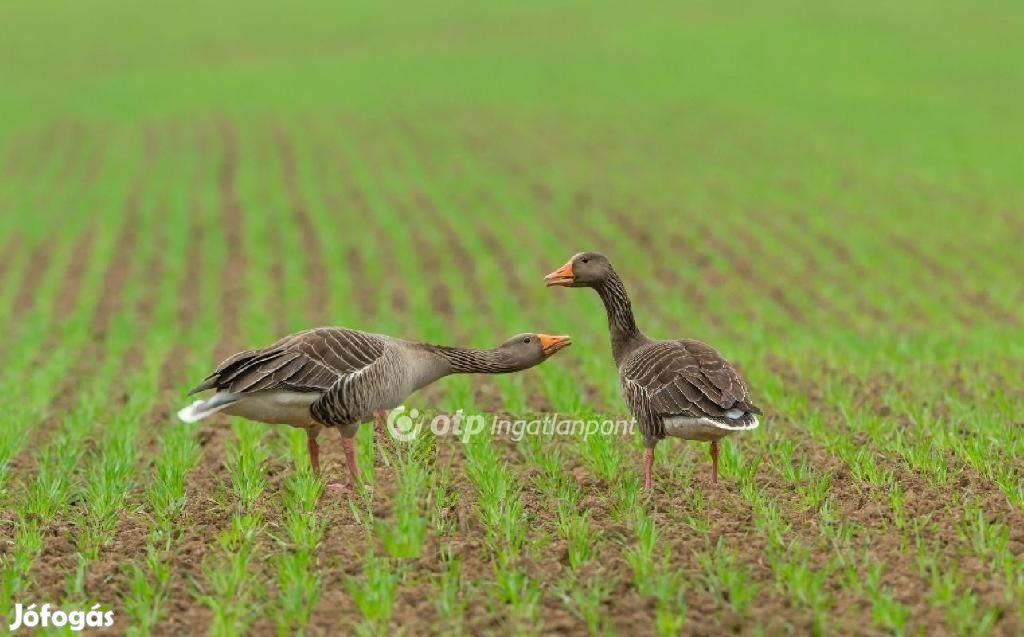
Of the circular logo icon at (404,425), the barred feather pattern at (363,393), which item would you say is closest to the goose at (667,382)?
the barred feather pattern at (363,393)

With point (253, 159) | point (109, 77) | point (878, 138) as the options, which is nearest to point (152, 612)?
point (253, 159)

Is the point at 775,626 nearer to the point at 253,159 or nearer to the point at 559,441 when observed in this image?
the point at 559,441

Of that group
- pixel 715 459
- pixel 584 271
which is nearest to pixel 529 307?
pixel 584 271

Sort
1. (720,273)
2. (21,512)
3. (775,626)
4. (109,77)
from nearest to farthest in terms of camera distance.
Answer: (775,626) < (21,512) < (720,273) < (109,77)

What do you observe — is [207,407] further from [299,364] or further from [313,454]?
[313,454]

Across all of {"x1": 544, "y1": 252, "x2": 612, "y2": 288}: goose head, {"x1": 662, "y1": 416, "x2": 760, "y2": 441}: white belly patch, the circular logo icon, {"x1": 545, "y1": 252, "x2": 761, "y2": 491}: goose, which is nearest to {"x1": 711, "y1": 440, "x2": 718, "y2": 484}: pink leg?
{"x1": 545, "y1": 252, "x2": 761, "y2": 491}: goose

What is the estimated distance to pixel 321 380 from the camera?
333 inches

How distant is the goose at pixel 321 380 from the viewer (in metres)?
8.39

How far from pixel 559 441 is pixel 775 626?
4615 mm

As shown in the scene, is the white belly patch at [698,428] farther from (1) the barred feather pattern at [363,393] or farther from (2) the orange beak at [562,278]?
(1) the barred feather pattern at [363,393]

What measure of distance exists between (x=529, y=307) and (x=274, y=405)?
529 inches

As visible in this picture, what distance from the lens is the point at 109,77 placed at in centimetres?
5444

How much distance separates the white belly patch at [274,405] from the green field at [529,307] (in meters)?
0.59

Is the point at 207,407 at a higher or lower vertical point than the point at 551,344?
lower
